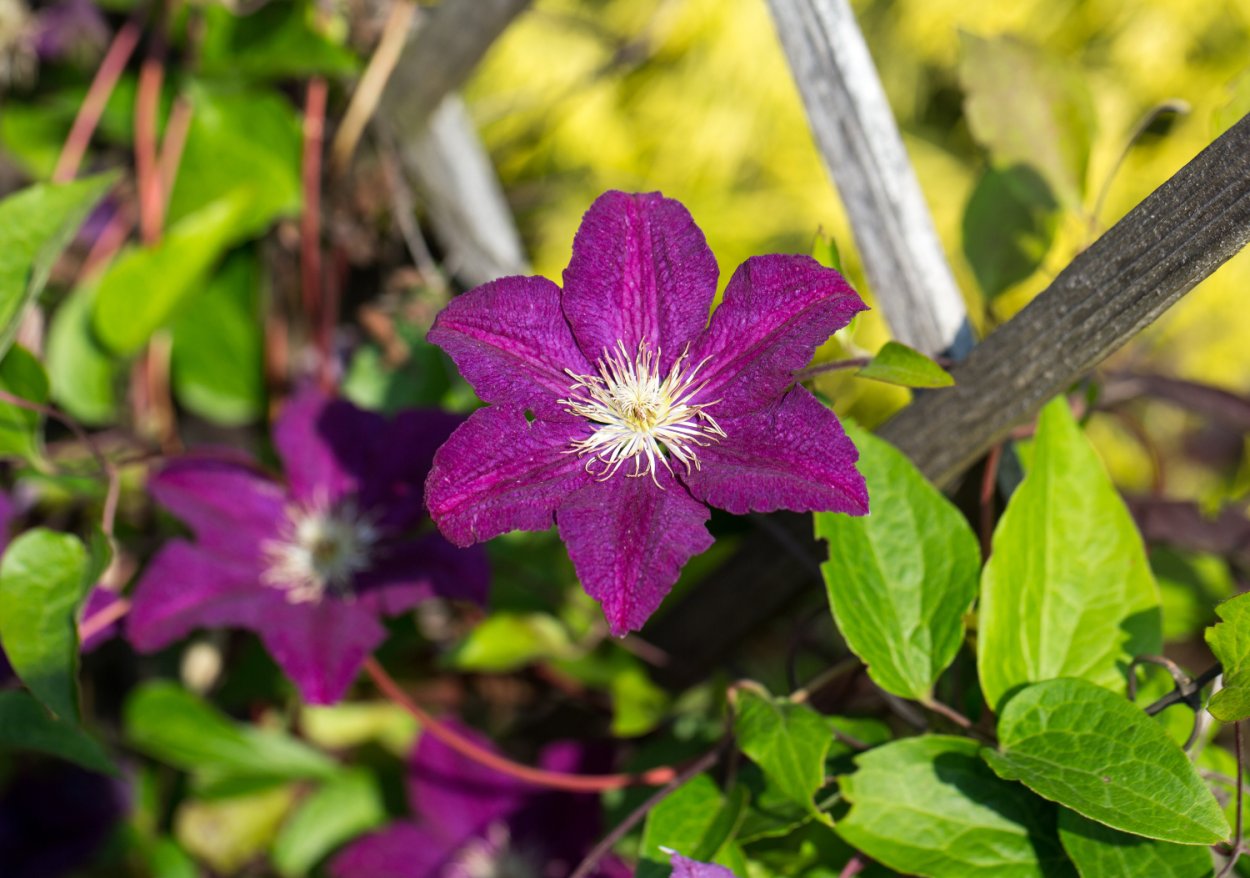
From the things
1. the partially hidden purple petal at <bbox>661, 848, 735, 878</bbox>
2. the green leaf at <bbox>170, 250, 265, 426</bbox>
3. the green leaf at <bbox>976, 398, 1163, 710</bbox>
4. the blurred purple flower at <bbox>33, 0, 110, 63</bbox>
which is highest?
the blurred purple flower at <bbox>33, 0, 110, 63</bbox>

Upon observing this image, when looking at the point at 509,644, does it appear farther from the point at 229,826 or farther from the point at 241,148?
the point at 241,148

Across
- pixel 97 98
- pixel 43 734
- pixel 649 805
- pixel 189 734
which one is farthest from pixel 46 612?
pixel 97 98

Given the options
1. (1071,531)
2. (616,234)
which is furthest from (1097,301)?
(616,234)

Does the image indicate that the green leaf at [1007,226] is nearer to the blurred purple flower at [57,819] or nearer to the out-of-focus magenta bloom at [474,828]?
the out-of-focus magenta bloom at [474,828]

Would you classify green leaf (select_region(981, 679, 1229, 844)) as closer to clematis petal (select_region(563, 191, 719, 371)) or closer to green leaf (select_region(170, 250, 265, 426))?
clematis petal (select_region(563, 191, 719, 371))

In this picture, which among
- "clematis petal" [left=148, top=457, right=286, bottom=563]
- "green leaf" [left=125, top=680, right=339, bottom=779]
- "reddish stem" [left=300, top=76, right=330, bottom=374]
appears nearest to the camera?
"clematis petal" [left=148, top=457, right=286, bottom=563]

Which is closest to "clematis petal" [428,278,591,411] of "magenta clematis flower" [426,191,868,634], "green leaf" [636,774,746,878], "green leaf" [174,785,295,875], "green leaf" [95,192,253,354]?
"magenta clematis flower" [426,191,868,634]

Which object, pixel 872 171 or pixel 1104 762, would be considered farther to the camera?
pixel 872 171

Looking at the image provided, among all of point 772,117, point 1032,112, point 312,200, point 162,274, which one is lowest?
point 1032,112
